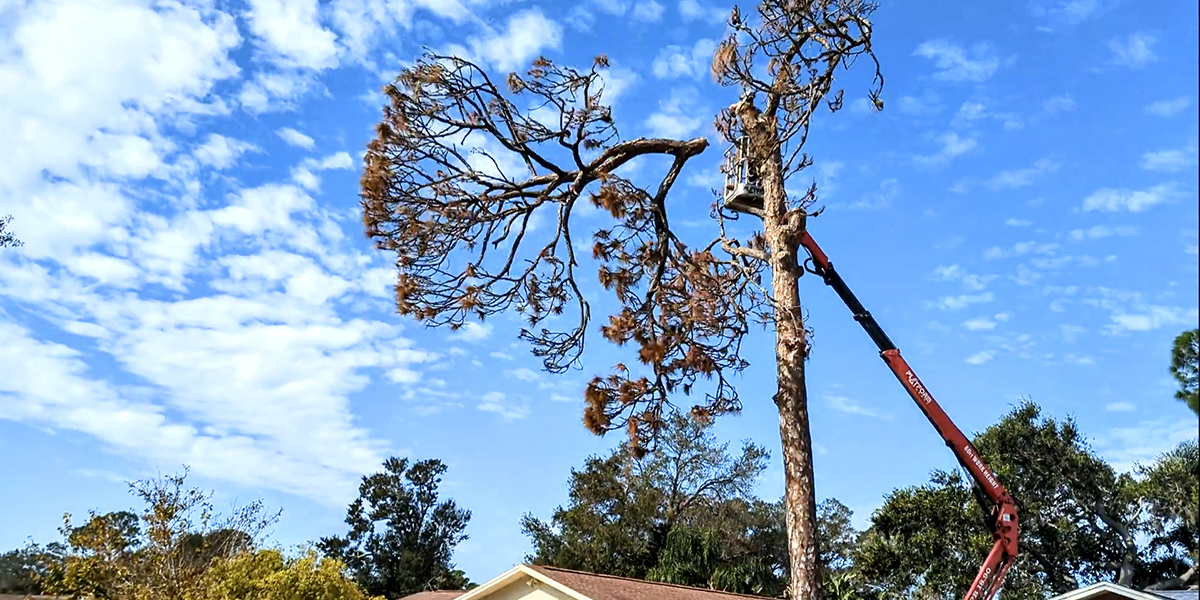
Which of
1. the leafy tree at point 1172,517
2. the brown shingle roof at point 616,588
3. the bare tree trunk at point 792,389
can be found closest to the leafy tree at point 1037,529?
the leafy tree at point 1172,517

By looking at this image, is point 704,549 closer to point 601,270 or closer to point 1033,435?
point 1033,435

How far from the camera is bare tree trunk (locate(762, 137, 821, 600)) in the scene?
27.9ft

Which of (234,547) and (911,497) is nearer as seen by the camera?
(234,547)

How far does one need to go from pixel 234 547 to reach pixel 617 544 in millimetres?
18876

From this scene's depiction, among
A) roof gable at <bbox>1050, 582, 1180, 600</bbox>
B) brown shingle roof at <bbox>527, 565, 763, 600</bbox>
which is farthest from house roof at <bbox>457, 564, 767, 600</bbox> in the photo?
roof gable at <bbox>1050, 582, 1180, 600</bbox>

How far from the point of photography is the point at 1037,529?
31.0m

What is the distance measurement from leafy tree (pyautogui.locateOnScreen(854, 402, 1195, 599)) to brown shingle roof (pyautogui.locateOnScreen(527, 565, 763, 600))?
32.9 feet

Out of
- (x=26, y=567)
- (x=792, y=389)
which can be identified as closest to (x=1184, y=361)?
(x=792, y=389)

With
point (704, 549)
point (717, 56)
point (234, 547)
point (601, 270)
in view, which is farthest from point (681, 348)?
point (704, 549)

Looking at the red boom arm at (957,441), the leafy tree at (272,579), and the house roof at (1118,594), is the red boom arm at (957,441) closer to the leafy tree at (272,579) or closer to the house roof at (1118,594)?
the house roof at (1118,594)

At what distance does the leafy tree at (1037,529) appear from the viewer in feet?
97.5

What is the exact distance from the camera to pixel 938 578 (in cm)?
2939

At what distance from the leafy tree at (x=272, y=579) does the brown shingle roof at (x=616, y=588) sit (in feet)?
14.4

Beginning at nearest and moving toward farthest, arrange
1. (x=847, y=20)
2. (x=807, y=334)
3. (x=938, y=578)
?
(x=807, y=334) → (x=847, y=20) → (x=938, y=578)
